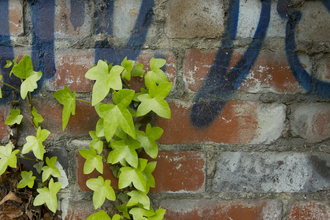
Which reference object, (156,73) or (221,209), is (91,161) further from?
(221,209)

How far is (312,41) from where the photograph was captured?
0.56 m

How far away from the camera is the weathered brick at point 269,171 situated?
59 centimetres

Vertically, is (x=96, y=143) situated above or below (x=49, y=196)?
above

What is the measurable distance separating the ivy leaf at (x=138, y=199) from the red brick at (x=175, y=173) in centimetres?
7

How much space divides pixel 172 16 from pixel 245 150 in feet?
1.35

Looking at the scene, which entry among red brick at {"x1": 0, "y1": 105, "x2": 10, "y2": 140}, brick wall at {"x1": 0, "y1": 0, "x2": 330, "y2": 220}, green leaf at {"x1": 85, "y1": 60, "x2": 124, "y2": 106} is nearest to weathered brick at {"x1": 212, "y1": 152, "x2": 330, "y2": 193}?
brick wall at {"x1": 0, "y1": 0, "x2": 330, "y2": 220}

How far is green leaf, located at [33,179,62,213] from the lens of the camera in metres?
0.54

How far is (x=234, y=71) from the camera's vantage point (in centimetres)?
57

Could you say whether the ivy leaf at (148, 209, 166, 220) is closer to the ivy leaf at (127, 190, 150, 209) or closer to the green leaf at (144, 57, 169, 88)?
the ivy leaf at (127, 190, 150, 209)

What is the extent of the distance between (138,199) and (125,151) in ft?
0.44

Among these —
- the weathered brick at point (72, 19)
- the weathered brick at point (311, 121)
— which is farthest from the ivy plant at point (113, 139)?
the weathered brick at point (311, 121)

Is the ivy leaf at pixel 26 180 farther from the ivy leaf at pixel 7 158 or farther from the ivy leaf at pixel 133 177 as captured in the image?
the ivy leaf at pixel 133 177

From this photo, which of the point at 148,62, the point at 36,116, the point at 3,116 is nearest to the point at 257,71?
the point at 148,62

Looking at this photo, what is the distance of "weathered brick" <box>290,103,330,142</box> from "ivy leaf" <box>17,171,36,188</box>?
2.36ft
